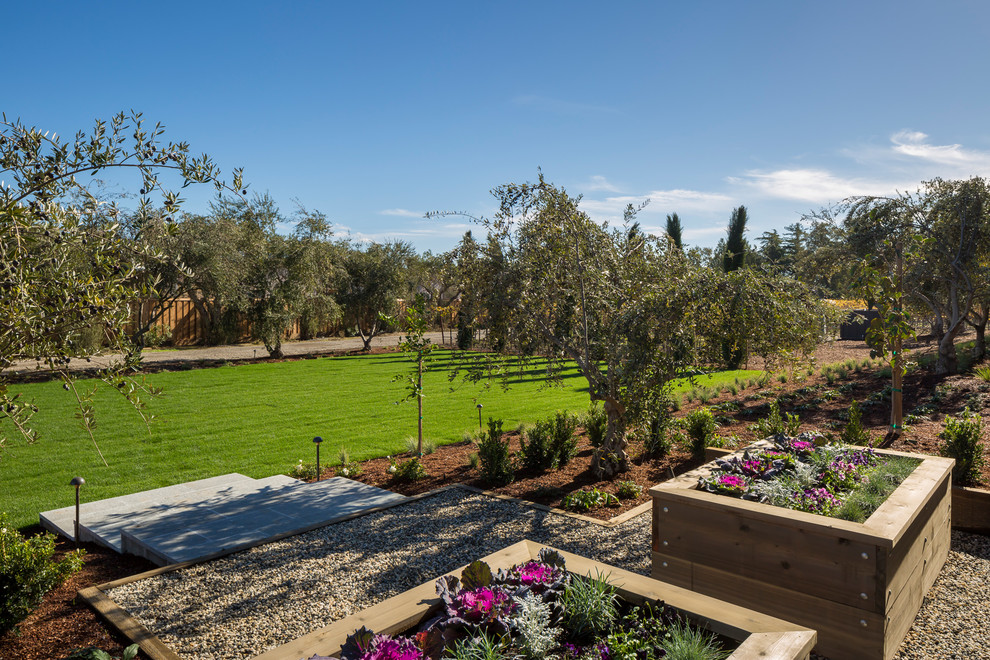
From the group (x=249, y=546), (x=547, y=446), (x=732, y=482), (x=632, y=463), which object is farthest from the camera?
(x=632, y=463)

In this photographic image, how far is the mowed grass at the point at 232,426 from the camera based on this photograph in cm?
716

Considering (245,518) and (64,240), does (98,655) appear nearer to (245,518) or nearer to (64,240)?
(64,240)

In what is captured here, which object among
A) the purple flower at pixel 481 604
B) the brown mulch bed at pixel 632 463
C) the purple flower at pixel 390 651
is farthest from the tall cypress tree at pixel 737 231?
the purple flower at pixel 390 651

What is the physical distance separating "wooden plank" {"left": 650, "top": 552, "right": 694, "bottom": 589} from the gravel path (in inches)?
20.3

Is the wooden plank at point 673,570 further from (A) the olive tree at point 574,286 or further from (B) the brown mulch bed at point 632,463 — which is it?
(A) the olive tree at point 574,286

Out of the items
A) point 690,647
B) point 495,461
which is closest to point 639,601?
point 690,647

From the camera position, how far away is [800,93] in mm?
8539

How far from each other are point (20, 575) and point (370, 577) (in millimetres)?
2099

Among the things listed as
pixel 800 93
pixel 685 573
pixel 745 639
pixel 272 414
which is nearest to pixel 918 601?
pixel 685 573

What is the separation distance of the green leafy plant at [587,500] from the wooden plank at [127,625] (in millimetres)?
3524

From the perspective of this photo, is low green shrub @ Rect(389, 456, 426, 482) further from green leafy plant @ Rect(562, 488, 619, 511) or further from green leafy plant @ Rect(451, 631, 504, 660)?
green leafy plant @ Rect(451, 631, 504, 660)

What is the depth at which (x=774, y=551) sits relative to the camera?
10.8ft

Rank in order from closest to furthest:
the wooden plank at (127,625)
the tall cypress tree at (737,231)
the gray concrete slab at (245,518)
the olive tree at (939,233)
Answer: the wooden plank at (127,625), the gray concrete slab at (245,518), the olive tree at (939,233), the tall cypress tree at (737,231)

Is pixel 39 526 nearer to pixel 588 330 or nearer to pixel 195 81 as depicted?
pixel 195 81
